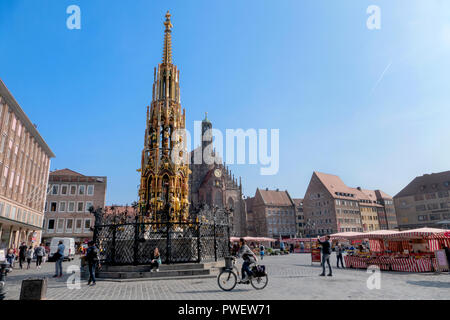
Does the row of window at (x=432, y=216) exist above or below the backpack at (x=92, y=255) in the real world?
above

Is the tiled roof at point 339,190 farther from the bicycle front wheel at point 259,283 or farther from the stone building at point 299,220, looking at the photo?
the bicycle front wheel at point 259,283

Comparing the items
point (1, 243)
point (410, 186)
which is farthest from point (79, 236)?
point (410, 186)

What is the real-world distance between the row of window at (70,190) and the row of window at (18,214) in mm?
10963

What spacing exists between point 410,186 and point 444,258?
6398 centimetres

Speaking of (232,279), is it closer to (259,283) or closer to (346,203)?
(259,283)

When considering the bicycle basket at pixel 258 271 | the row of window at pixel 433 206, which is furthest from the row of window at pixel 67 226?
the row of window at pixel 433 206

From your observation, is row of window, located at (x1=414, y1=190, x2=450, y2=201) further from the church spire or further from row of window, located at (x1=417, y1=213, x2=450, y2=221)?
the church spire

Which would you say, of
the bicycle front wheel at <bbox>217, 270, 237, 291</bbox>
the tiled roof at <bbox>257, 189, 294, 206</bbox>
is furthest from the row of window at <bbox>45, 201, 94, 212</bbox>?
the bicycle front wheel at <bbox>217, 270, 237, 291</bbox>

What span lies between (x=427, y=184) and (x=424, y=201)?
4.38 meters

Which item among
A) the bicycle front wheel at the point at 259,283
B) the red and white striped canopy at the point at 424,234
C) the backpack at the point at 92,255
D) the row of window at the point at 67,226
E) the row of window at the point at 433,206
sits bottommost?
the bicycle front wheel at the point at 259,283

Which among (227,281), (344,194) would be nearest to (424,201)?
(344,194)

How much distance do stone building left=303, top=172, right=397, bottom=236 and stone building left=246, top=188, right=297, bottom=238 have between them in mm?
5120

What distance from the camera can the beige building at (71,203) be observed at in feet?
166
